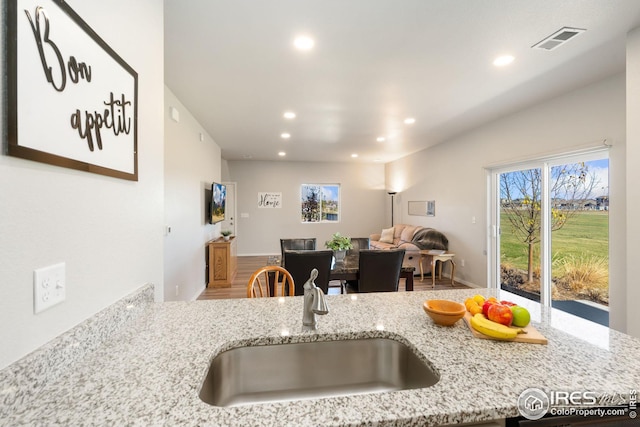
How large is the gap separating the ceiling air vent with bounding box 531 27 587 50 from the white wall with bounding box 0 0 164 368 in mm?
2642

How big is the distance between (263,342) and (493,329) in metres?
0.85

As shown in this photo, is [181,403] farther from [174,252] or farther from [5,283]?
[174,252]

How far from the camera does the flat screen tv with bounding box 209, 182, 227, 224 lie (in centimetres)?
482

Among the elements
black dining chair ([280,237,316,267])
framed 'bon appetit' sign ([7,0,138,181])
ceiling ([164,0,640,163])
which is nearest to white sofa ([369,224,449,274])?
black dining chair ([280,237,316,267])

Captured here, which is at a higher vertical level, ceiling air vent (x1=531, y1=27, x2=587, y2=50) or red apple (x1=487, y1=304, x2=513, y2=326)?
ceiling air vent (x1=531, y1=27, x2=587, y2=50)

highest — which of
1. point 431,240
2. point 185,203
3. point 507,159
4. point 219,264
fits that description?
point 507,159

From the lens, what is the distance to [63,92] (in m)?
0.82

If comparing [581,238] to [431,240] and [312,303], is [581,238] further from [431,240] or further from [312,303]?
[312,303]

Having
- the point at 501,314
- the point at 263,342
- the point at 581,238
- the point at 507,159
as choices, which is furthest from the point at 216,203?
the point at 581,238

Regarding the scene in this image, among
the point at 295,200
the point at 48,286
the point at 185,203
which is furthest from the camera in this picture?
the point at 295,200

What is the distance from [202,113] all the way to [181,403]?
387 centimetres

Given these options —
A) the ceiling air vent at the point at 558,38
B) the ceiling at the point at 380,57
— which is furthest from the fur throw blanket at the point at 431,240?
the ceiling air vent at the point at 558,38

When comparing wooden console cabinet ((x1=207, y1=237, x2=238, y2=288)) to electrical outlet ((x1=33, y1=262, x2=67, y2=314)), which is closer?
electrical outlet ((x1=33, y1=262, x2=67, y2=314))

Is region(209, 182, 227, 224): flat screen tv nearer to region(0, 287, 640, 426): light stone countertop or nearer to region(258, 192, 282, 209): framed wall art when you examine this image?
region(258, 192, 282, 209): framed wall art
